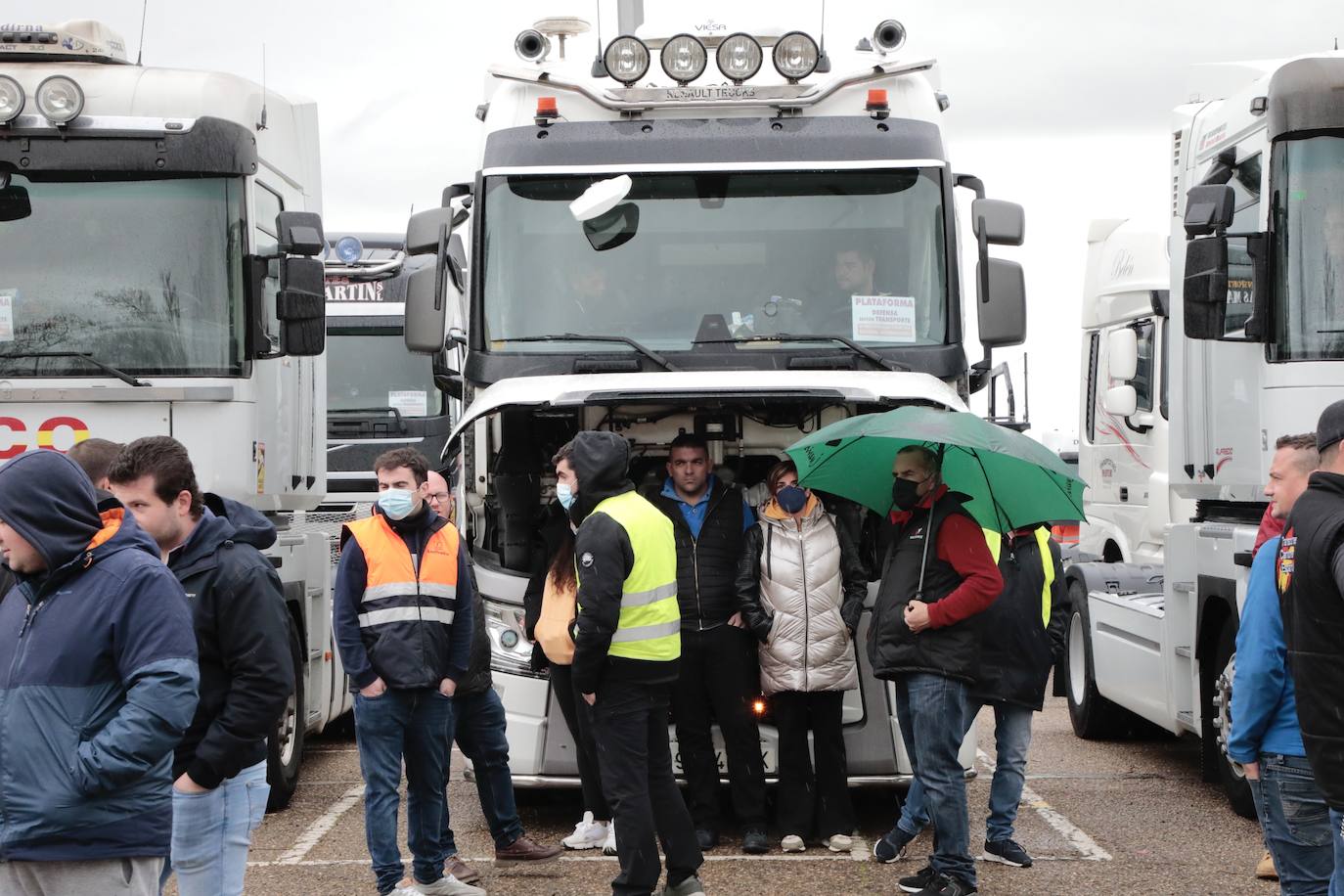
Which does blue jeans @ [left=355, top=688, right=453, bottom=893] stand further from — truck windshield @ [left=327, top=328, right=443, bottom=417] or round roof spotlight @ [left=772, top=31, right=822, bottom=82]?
truck windshield @ [left=327, top=328, right=443, bottom=417]

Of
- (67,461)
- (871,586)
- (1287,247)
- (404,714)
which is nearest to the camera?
(67,461)

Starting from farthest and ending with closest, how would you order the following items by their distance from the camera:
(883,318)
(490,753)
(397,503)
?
(883,318)
(490,753)
(397,503)

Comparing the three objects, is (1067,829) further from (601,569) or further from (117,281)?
(117,281)

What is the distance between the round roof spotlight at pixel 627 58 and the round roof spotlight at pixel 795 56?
65 centimetres

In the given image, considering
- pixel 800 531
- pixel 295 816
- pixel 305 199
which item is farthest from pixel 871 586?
pixel 305 199

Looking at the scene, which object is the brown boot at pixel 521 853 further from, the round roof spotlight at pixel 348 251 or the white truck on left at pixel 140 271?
the round roof spotlight at pixel 348 251

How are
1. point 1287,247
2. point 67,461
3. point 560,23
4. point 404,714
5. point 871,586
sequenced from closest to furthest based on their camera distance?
point 67,461 → point 404,714 → point 1287,247 → point 871,586 → point 560,23

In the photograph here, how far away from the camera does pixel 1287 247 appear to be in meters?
7.23

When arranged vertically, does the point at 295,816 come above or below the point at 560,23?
below

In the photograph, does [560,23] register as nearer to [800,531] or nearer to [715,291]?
[715,291]

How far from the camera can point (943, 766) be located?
6.52 metres

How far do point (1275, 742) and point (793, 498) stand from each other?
316cm

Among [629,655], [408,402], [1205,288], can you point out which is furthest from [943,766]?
[408,402]

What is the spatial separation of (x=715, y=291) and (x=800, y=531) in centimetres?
134
